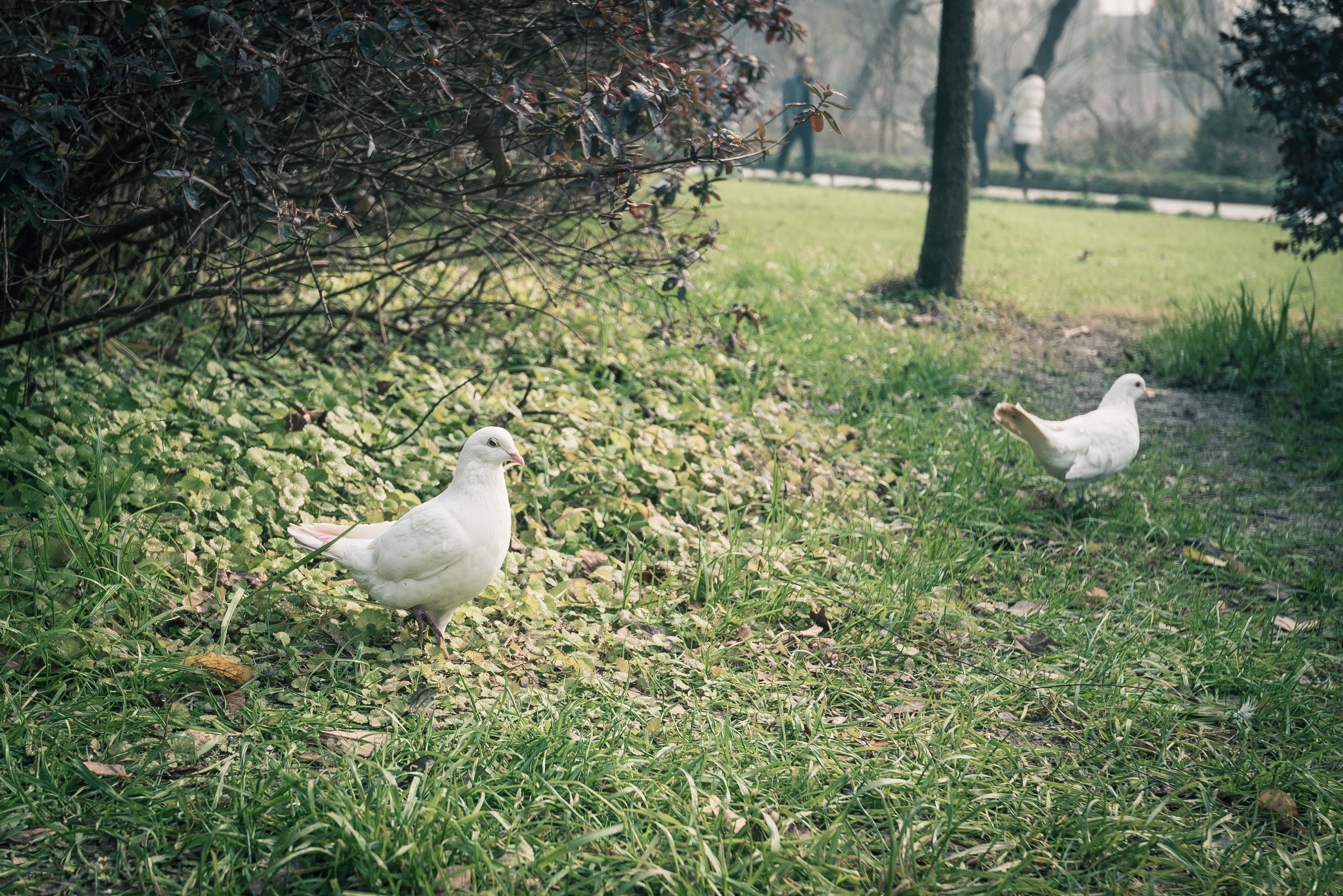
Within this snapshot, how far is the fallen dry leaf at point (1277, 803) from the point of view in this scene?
243 centimetres

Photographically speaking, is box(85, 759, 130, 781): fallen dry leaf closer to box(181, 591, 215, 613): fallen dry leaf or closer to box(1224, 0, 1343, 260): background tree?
box(181, 591, 215, 613): fallen dry leaf

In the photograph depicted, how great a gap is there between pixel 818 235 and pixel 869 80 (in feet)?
74.3

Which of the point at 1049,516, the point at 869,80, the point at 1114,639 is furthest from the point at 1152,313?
the point at 869,80

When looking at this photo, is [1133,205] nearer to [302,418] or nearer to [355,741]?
[302,418]

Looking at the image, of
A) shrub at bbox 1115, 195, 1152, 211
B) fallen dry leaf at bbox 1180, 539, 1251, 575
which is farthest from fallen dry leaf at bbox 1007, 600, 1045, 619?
shrub at bbox 1115, 195, 1152, 211

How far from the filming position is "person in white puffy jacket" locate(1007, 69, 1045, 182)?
2033 cm

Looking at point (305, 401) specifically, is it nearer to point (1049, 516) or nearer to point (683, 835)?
point (683, 835)

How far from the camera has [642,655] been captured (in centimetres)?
296

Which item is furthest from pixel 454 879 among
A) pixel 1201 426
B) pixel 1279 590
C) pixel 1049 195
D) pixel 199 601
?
pixel 1049 195

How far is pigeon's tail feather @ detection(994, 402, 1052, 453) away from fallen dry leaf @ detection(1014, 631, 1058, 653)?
102 cm

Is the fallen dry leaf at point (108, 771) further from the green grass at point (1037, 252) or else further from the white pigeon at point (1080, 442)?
the green grass at point (1037, 252)

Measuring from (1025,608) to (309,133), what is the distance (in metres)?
3.59

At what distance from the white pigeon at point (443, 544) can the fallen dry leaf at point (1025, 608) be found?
1.92m

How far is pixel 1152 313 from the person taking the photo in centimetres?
859
